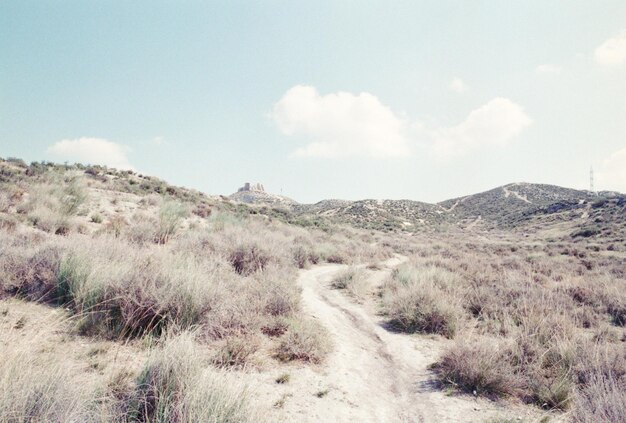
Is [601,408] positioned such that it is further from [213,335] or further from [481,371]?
[213,335]

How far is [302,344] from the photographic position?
5.54 m

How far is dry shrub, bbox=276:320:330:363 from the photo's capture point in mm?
5379

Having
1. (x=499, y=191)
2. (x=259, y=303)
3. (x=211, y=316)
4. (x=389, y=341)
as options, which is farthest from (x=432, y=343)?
(x=499, y=191)

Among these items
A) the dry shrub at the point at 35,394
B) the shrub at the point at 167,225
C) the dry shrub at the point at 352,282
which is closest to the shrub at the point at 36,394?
the dry shrub at the point at 35,394

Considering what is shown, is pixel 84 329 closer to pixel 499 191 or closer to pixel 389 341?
pixel 389 341

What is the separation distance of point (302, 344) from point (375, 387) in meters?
1.42

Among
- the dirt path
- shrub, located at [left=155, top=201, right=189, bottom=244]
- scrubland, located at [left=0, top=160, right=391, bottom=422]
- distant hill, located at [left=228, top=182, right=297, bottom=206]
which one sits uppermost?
distant hill, located at [left=228, top=182, right=297, bottom=206]

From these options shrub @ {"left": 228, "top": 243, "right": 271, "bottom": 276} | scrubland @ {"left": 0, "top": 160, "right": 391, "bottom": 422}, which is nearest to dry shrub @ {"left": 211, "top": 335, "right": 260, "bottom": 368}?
scrubland @ {"left": 0, "top": 160, "right": 391, "bottom": 422}

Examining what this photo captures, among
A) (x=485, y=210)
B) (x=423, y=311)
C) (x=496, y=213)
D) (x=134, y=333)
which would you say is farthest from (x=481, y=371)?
(x=485, y=210)

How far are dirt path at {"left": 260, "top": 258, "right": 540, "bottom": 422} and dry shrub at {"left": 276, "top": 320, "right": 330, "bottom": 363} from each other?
0.24m

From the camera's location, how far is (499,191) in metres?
99.0

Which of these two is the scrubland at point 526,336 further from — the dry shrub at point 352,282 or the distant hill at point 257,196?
the distant hill at point 257,196

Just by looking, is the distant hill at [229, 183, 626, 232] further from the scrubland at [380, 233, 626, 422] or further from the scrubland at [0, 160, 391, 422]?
the scrubland at [0, 160, 391, 422]

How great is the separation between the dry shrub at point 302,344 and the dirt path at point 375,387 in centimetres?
24
